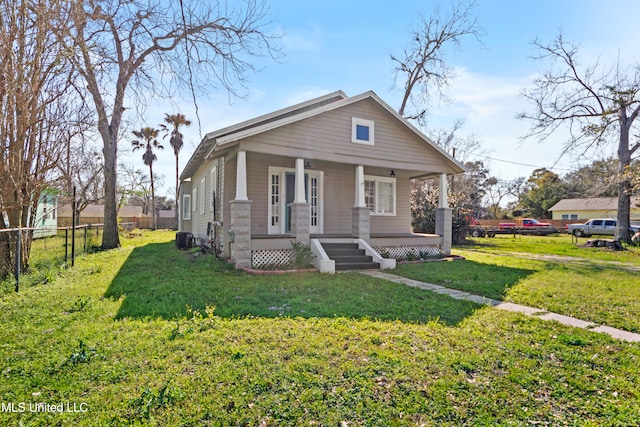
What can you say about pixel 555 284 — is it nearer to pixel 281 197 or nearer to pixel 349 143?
pixel 349 143

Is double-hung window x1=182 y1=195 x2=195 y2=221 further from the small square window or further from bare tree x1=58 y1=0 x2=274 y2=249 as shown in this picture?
bare tree x1=58 y1=0 x2=274 y2=249

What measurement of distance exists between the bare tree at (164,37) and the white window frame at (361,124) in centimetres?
549

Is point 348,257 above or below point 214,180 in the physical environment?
below

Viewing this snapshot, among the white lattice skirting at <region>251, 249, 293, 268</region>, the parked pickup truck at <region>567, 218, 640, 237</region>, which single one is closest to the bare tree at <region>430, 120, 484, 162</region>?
the parked pickup truck at <region>567, 218, 640, 237</region>

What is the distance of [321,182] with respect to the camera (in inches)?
464

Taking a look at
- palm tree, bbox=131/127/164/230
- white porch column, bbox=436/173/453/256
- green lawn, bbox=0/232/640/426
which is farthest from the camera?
palm tree, bbox=131/127/164/230

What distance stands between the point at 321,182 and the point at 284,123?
118 inches

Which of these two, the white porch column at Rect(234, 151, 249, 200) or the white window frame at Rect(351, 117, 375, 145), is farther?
the white window frame at Rect(351, 117, 375, 145)

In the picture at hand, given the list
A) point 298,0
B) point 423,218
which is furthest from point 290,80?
point 423,218

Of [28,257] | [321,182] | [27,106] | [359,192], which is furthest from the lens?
[321,182]

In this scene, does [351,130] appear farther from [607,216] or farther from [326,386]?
[607,216]

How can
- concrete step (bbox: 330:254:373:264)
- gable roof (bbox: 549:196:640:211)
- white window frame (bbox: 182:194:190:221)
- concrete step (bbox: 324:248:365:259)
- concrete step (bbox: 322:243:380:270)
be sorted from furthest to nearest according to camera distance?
1. gable roof (bbox: 549:196:640:211)
2. white window frame (bbox: 182:194:190:221)
3. concrete step (bbox: 324:248:365:259)
4. concrete step (bbox: 330:254:373:264)
5. concrete step (bbox: 322:243:380:270)

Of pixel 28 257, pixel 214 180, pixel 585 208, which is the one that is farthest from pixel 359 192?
pixel 585 208

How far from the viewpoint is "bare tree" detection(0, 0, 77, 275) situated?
3736mm
